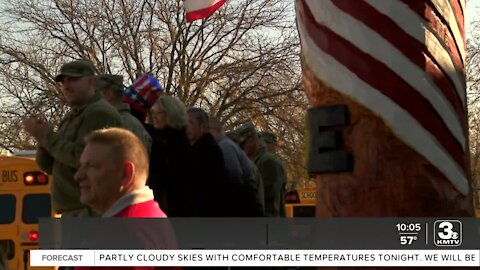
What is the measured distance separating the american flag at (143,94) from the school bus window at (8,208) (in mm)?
4247

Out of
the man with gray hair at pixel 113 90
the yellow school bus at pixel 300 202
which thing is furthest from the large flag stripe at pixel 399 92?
the yellow school bus at pixel 300 202

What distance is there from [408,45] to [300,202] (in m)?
12.2

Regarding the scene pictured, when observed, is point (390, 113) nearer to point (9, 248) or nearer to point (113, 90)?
point (113, 90)

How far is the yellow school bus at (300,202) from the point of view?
14445mm

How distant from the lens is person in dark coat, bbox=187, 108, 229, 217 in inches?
225

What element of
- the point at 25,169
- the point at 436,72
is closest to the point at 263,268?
the point at 436,72

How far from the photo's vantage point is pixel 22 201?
9977mm

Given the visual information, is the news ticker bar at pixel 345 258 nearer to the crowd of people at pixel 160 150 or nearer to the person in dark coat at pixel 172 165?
the crowd of people at pixel 160 150

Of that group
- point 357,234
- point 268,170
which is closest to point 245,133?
point 268,170

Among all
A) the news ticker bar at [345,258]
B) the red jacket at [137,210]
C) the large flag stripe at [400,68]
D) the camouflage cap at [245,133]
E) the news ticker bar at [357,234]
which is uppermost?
the camouflage cap at [245,133]

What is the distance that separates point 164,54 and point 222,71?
179 centimetres

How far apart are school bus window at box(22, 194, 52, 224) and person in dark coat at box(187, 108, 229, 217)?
14.9 feet

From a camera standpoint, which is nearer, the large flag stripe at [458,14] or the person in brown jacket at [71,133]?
the large flag stripe at [458,14]

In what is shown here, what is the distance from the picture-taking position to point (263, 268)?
387 centimetres
